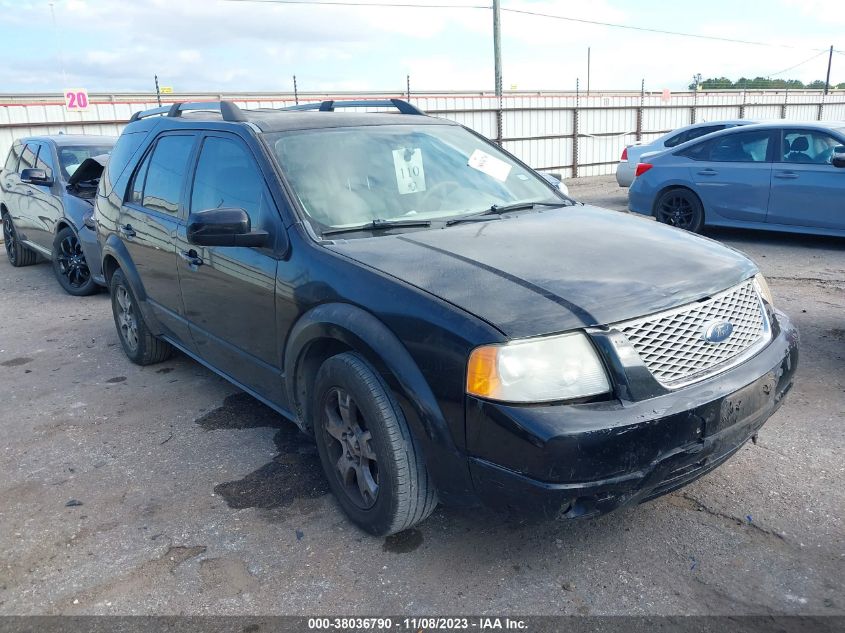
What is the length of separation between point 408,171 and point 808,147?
6783mm

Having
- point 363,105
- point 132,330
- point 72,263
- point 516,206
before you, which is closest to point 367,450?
point 516,206

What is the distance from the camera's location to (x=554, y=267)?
278 cm

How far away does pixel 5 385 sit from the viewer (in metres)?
5.18

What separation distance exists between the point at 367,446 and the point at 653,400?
112 cm

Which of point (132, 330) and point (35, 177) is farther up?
point (35, 177)

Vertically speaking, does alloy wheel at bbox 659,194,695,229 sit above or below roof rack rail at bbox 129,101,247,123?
below

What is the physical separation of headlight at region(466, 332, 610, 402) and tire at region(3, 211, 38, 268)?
925cm

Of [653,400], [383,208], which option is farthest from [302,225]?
[653,400]

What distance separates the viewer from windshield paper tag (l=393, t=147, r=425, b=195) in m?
3.62

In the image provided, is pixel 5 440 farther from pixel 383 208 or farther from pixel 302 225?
pixel 383 208

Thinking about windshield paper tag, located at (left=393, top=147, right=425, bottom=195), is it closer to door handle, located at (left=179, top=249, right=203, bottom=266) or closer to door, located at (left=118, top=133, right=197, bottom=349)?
door handle, located at (left=179, top=249, right=203, bottom=266)

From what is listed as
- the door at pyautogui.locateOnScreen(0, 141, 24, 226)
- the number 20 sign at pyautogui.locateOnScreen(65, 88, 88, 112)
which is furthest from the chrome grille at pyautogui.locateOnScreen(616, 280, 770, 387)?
the number 20 sign at pyautogui.locateOnScreen(65, 88, 88, 112)

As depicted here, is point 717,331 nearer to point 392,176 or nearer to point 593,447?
point 593,447

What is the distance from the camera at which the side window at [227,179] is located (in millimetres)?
3516
